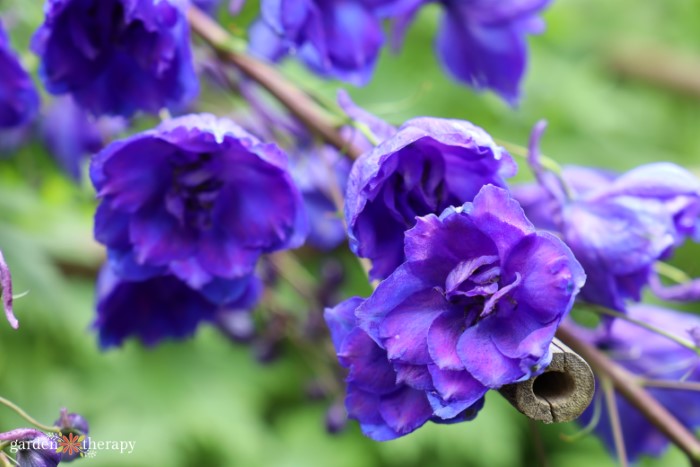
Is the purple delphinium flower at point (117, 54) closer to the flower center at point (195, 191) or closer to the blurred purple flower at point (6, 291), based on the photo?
the flower center at point (195, 191)

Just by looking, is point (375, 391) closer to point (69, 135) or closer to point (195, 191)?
point (195, 191)

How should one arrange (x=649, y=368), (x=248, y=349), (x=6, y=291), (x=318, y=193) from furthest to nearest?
1. (x=248, y=349)
2. (x=318, y=193)
3. (x=649, y=368)
4. (x=6, y=291)

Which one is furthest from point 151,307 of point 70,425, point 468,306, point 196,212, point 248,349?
point 248,349

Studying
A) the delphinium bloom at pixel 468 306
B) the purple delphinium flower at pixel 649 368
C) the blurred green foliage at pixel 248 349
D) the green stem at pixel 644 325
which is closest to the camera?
the delphinium bloom at pixel 468 306

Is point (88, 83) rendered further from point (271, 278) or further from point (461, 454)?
point (461, 454)

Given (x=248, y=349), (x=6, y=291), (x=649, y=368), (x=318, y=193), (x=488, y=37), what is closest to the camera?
(x=6, y=291)

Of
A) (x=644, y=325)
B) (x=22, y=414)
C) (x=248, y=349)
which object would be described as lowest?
(x=248, y=349)

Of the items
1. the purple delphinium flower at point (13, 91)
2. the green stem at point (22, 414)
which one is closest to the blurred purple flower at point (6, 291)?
the green stem at point (22, 414)
